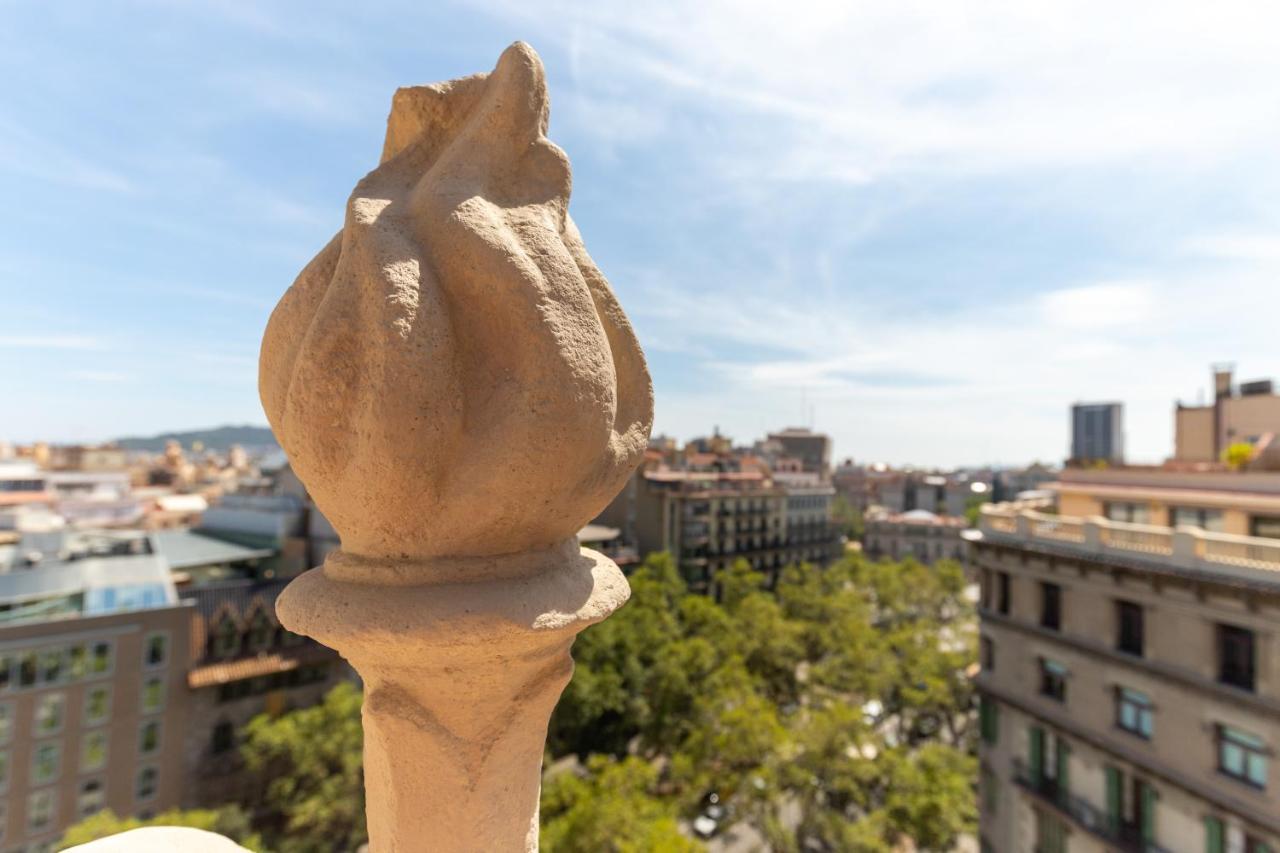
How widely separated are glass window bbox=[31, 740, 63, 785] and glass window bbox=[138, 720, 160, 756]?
243 cm

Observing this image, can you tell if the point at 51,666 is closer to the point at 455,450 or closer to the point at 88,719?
the point at 88,719

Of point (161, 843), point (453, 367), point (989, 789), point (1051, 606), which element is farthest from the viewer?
point (989, 789)

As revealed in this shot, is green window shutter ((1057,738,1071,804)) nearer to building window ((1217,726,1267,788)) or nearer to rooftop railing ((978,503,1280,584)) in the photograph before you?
building window ((1217,726,1267,788))

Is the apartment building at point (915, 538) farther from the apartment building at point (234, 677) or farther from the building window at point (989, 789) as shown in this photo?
the apartment building at point (234, 677)

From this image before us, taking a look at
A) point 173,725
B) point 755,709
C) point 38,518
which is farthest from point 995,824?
point 38,518

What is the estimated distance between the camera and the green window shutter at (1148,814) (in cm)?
1555

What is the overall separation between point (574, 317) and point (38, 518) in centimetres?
4653

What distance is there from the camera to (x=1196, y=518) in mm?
17172

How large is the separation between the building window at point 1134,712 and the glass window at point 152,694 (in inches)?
1315

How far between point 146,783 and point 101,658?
553 cm

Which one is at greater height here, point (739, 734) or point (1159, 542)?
point (1159, 542)

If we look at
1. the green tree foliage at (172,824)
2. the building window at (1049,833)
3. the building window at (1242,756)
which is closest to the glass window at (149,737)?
the green tree foliage at (172,824)

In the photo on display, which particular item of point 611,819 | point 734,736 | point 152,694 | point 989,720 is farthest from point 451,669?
point 152,694

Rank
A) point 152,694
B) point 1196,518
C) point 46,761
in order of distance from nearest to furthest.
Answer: point 1196,518 < point 46,761 < point 152,694
